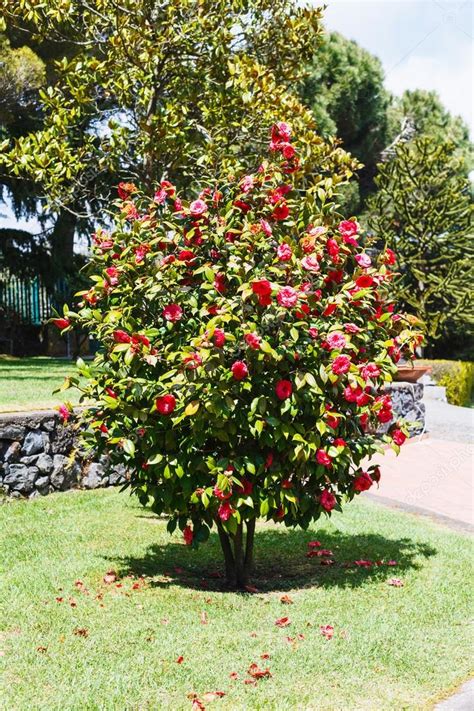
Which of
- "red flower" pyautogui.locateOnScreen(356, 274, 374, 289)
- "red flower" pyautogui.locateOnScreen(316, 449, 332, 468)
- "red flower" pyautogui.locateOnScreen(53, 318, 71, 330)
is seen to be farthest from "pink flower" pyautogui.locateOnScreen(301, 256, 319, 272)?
"red flower" pyautogui.locateOnScreen(53, 318, 71, 330)

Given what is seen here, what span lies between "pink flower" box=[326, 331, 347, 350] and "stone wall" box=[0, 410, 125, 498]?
11.3 ft

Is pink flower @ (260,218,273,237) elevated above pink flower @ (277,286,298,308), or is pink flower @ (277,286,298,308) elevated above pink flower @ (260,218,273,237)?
pink flower @ (260,218,273,237)

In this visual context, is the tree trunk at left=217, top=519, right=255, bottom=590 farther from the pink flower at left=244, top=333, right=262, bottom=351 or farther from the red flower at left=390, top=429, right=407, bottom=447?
the pink flower at left=244, top=333, right=262, bottom=351

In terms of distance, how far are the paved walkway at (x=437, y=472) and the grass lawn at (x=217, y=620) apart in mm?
1505

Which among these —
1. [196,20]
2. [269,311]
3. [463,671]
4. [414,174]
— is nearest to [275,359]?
[269,311]

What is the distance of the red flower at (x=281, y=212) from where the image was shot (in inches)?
198

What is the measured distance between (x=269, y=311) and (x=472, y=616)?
91.5 inches

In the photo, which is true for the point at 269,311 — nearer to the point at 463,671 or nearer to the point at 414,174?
the point at 463,671

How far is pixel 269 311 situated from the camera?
464 centimetres

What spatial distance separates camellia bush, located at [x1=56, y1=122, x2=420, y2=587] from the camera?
459cm

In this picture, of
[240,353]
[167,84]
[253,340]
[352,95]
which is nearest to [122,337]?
[240,353]

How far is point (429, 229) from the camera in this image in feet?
75.6

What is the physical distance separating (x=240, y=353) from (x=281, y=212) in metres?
1.03

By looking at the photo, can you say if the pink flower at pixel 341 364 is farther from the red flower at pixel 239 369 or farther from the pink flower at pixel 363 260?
the pink flower at pixel 363 260
